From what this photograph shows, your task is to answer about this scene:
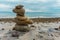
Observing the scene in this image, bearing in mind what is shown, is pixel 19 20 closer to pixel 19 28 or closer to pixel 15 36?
pixel 19 28

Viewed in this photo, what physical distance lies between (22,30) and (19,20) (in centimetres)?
75

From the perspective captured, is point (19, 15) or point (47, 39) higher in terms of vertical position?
point (19, 15)

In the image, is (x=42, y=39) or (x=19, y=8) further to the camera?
(x=19, y=8)

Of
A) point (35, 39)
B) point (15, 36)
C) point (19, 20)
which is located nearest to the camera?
point (35, 39)

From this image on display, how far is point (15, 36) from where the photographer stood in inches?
521

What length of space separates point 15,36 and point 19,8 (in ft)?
10.5

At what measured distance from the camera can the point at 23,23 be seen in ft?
51.5

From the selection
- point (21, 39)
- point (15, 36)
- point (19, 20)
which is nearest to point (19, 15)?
point (19, 20)

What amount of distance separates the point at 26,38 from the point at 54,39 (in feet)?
5.30

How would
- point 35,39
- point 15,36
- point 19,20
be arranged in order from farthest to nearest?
point 19,20 < point 15,36 < point 35,39

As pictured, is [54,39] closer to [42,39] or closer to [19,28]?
[42,39]

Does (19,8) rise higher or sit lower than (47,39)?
higher

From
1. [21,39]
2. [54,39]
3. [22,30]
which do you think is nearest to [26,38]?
[21,39]

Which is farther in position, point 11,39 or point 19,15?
point 19,15
